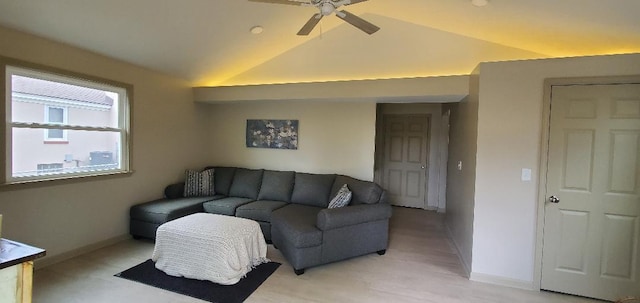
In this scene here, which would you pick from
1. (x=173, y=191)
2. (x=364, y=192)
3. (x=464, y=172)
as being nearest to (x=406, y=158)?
(x=464, y=172)

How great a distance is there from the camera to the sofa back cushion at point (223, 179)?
4.95 m

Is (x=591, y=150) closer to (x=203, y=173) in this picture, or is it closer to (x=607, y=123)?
(x=607, y=123)

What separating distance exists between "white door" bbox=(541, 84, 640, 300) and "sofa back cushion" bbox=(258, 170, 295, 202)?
125 inches

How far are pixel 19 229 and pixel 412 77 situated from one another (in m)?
4.56

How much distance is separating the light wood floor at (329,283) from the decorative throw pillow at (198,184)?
108 centimetres

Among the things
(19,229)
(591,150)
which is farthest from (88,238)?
(591,150)

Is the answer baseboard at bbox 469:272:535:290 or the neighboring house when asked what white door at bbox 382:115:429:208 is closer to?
baseboard at bbox 469:272:535:290

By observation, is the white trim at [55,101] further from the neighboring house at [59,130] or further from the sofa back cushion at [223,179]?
the sofa back cushion at [223,179]

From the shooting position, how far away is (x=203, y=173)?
16.0ft

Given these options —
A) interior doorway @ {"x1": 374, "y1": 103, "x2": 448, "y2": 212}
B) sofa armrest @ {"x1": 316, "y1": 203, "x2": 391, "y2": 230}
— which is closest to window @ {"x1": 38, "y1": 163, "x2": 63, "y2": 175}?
sofa armrest @ {"x1": 316, "y1": 203, "x2": 391, "y2": 230}

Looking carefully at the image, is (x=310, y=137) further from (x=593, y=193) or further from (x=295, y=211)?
(x=593, y=193)

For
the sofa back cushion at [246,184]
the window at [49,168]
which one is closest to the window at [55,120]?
the window at [49,168]

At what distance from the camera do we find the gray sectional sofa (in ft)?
10.8

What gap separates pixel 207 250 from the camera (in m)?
2.90
